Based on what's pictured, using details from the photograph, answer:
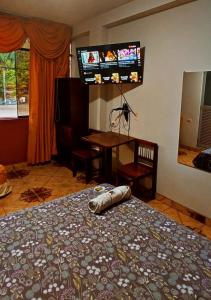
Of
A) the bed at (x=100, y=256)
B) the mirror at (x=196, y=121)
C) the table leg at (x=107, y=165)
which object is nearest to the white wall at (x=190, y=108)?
the mirror at (x=196, y=121)

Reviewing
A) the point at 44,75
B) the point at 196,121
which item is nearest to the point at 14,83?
the point at 44,75

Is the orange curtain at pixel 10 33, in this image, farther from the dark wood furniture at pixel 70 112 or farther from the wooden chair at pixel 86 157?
the wooden chair at pixel 86 157

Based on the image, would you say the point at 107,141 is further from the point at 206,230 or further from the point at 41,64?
the point at 41,64

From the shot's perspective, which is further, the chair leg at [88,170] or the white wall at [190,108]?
the chair leg at [88,170]

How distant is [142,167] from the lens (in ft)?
11.0

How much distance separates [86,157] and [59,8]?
226 cm

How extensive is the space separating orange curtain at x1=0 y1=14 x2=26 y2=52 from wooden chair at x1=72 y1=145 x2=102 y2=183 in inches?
77.7

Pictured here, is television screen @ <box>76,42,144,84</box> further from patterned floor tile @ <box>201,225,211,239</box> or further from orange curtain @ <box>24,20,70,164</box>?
patterned floor tile @ <box>201,225,211,239</box>

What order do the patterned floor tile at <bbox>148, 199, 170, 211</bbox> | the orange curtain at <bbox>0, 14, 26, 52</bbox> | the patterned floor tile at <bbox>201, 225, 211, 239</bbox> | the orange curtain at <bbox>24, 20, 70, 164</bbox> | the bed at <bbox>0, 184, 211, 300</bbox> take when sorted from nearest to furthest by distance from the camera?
the bed at <bbox>0, 184, 211, 300</bbox> < the patterned floor tile at <bbox>201, 225, 211, 239</bbox> < the patterned floor tile at <bbox>148, 199, 170, 211</bbox> < the orange curtain at <bbox>0, 14, 26, 52</bbox> < the orange curtain at <bbox>24, 20, 70, 164</bbox>

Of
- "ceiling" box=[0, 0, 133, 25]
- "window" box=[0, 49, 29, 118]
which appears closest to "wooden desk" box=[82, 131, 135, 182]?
"window" box=[0, 49, 29, 118]

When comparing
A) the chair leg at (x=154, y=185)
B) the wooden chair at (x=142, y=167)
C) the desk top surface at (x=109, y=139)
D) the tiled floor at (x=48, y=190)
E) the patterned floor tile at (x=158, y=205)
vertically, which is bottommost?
the patterned floor tile at (x=158, y=205)

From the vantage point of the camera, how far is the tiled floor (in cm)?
286

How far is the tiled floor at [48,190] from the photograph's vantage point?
286 centimetres

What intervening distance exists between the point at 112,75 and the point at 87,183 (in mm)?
1720
